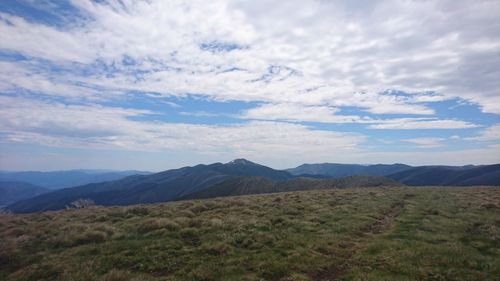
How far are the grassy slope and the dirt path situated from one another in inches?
1.9

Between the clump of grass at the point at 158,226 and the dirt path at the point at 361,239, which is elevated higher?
the clump of grass at the point at 158,226

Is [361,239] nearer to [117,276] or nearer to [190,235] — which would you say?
[190,235]

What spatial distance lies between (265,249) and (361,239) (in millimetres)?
6730

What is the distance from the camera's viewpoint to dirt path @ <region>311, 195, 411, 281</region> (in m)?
15.1

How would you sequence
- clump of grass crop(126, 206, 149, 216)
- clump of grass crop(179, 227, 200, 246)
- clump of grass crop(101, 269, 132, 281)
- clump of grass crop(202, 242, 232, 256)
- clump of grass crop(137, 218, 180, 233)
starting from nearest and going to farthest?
clump of grass crop(101, 269, 132, 281) < clump of grass crop(202, 242, 232, 256) < clump of grass crop(179, 227, 200, 246) < clump of grass crop(137, 218, 180, 233) < clump of grass crop(126, 206, 149, 216)

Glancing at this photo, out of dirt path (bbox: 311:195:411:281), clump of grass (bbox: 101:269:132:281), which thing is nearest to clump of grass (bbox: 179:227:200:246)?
clump of grass (bbox: 101:269:132:281)

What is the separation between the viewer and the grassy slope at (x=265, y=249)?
1554cm

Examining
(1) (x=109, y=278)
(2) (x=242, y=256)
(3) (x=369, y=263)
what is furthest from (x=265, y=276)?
(1) (x=109, y=278)

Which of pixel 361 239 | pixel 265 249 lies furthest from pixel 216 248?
pixel 361 239

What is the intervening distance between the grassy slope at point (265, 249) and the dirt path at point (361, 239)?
0.15ft

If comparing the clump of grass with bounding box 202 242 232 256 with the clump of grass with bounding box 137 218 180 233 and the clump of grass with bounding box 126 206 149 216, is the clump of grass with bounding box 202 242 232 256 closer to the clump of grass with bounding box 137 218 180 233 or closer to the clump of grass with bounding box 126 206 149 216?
the clump of grass with bounding box 137 218 180 233

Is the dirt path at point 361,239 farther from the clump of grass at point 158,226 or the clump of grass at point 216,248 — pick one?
the clump of grass at point 158,226

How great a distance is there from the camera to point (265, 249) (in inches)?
758

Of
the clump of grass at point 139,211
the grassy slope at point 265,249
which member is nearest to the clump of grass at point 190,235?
the grassy slope at point 265,249
